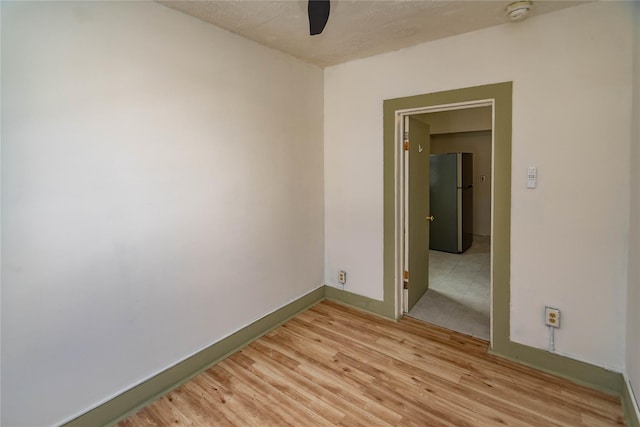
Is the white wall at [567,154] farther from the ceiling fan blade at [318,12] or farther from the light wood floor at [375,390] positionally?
the ceiling fan blade at [318,12]

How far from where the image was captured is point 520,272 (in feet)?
7.70

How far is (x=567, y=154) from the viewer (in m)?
2.10

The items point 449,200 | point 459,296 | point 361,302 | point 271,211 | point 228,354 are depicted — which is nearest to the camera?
point 228,354

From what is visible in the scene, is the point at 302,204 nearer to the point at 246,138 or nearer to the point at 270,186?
the point at 270,186

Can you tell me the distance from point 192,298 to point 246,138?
1307mm

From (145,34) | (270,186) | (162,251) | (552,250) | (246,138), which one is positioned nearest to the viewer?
(145,34)

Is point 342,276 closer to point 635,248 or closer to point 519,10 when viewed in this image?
point 635,248

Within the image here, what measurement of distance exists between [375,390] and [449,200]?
158 inches

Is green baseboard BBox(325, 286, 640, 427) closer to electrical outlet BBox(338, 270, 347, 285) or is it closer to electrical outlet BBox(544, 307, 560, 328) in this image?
electrical outlet BBox(544, 307, 560, 328)

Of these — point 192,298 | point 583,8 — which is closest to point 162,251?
point 192,298

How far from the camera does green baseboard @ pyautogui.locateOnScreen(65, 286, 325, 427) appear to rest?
1.82m

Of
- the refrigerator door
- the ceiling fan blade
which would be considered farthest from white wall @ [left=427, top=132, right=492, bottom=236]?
the ceiling fan blade

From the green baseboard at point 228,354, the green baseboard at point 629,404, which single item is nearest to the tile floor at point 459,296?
the green baseboard at point 228,354

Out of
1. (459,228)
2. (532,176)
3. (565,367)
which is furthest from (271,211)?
(459,228)
